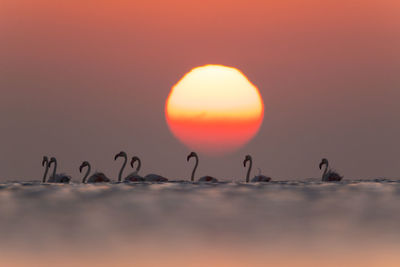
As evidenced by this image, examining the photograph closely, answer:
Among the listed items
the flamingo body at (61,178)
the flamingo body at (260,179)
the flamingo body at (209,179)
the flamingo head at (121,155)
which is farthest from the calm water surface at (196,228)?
the flamingo head at (121,155)

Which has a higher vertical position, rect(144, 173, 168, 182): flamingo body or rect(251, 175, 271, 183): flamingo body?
rect(251, 175, 271, 183): flamingo body

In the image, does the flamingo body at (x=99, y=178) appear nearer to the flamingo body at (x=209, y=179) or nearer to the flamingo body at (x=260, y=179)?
the flamingo body at (x=209, y=179)

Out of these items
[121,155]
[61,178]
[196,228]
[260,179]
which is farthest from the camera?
[121,155]

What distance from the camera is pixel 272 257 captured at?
49.2 feet

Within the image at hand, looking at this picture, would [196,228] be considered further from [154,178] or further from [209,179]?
[209,179]

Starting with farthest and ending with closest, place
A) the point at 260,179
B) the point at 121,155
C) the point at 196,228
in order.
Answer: the point at 121,155, the point at 260,179, the point at 196,228

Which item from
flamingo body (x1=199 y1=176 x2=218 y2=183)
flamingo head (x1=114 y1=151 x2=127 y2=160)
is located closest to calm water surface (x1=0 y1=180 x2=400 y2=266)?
flamingo body (x1=199 y1=176 x2=218 y2=183)

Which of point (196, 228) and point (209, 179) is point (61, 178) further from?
point (196, 228)

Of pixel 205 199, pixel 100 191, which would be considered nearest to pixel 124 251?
pixel 205 199

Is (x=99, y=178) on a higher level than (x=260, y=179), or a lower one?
lower

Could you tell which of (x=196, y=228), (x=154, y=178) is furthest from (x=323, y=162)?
(x=196, y=228)

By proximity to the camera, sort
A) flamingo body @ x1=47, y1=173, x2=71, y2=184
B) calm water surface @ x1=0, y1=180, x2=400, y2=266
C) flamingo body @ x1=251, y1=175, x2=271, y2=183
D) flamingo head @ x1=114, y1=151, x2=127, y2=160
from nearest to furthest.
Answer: calm water surface @ x1=0, y1=180, x2=400, y2=266, flamingo body @ x1=47, y1=173, x2=71, y2=184, flamingo body @ x1=251, y1=175, x2=271, y2=183, flamingo head @ x1=114, y1=151, x2=127, y2=160

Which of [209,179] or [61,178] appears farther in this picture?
[209,179]

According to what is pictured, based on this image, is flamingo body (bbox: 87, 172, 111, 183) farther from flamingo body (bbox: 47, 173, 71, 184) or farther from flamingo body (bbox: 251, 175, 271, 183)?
flamingo body (bbox: 251, 175, 271, 183)
